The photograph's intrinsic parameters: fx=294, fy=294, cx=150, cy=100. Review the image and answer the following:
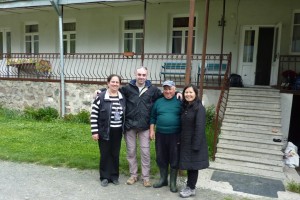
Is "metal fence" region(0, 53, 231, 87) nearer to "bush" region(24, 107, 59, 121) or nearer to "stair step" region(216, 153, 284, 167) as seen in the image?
"bush" region(24, 107, 59, 121)

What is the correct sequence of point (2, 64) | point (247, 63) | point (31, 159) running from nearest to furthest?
point (31, 159), point (247, 63), point (2, 64)

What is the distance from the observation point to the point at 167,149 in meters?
4.16

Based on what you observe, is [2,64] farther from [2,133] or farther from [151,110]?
[151,110]

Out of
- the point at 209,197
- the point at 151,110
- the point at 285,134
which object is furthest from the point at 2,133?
the point at 285,134

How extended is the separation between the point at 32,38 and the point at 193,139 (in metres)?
11.6

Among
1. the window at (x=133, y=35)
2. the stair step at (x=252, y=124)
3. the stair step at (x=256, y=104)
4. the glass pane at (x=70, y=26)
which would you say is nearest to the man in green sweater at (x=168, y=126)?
the stair step at (x=252, y=124)

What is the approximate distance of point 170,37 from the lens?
410 inches

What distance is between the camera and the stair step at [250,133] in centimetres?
605

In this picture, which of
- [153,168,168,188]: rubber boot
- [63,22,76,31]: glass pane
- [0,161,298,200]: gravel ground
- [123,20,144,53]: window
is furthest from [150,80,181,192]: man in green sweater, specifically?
[63,22,76,31]: glass pane

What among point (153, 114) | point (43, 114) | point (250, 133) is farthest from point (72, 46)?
point (153, 114)

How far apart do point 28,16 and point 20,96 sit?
4148 millimetres

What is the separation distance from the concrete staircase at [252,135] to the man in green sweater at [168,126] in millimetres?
1582

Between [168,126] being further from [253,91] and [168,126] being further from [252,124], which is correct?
[253,91]

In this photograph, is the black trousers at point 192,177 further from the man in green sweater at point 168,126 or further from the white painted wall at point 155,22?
the white painted wall at point 155,22
